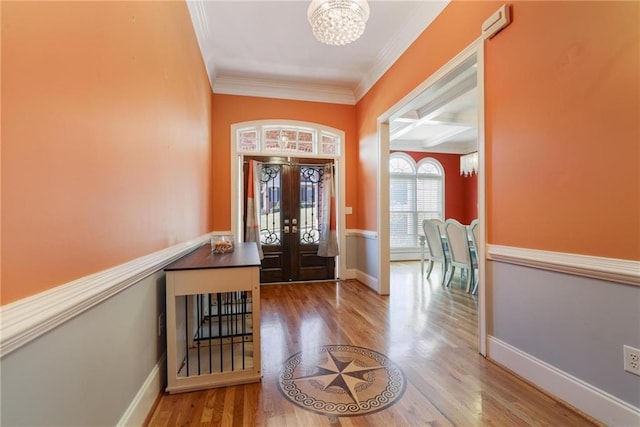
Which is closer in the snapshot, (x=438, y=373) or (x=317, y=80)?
(x=438, y=373)

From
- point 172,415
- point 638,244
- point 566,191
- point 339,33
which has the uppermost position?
point 339,33

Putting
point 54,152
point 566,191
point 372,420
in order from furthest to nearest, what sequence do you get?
1. point 566,191
2. point 372,420
3. point 54,152

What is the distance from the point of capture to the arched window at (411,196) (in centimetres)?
714

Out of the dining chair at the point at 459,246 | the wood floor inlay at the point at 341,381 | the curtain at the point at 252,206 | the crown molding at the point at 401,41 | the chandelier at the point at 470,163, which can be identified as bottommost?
the wood floor inlay at the point at 341,381

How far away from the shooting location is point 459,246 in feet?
13.2

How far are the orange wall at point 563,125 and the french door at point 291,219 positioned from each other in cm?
288

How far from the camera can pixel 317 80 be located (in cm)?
441

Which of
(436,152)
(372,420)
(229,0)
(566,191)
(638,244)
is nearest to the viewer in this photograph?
(638,244)

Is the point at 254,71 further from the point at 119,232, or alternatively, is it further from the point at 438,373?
the point at 438,373

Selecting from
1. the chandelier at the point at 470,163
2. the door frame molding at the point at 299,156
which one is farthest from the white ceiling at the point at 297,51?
the chandelier at the point at 470,163

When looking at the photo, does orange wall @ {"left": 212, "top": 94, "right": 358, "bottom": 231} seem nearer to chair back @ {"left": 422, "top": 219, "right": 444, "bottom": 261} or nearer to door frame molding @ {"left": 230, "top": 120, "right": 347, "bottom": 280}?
door frame molding @ {"left": 230, "top": 120, "right": 347, "bottom": 280}

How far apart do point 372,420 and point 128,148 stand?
6.07 ft

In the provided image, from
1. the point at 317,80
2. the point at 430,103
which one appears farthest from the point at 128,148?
the point at 430,103

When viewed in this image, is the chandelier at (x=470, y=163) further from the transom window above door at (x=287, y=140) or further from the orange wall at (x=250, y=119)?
the transom window above door at (x=287, y=140)
